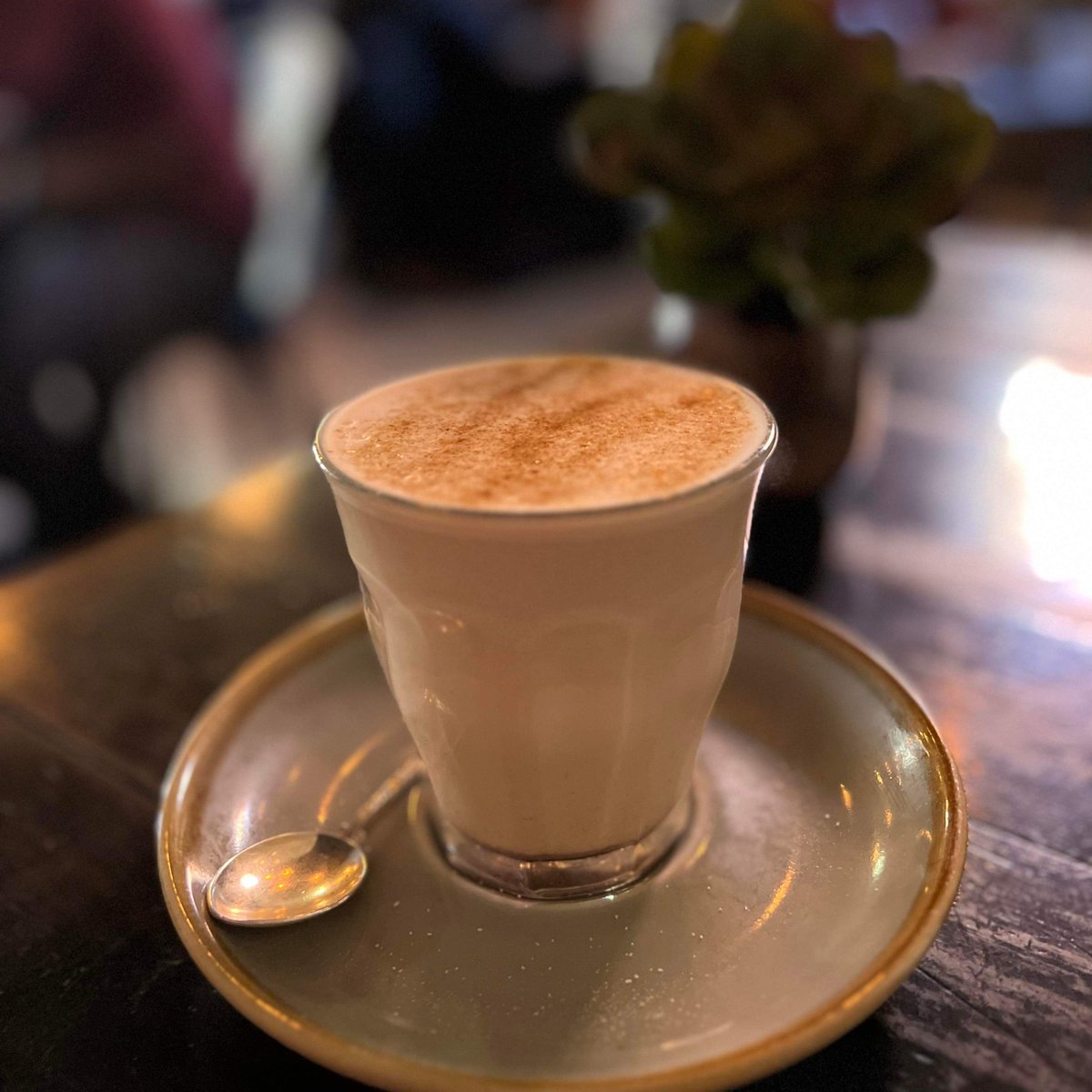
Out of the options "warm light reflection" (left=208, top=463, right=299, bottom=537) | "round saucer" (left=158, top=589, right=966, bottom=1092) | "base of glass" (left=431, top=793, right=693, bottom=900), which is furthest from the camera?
"warm light reflection" (left=208, top=463, right=299, bottom=537)

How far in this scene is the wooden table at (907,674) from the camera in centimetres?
42

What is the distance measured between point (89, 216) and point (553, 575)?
177cm

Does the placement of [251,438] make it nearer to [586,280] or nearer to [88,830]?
[586,280]

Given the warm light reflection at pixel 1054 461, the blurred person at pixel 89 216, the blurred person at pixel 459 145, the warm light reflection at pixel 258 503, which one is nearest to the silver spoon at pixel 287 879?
the warm light reflection at pixel 258 503

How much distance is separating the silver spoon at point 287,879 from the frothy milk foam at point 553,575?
0.07 metres

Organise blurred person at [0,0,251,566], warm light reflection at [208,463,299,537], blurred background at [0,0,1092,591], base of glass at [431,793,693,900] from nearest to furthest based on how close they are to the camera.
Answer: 1. base of glass at [431,793,693,900]
2. warm light reflection at [208,463,299,537]
3. blurred background at [0,0,1092,591]
4. blurred person at [0,0,251,566]

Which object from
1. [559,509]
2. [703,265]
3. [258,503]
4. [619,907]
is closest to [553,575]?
[559,509]

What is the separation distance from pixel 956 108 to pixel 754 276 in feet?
0.62

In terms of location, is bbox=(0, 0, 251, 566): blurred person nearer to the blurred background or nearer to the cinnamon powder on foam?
the blurred background

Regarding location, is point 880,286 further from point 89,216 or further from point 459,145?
point 459,145

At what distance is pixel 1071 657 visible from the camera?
67 centimetres

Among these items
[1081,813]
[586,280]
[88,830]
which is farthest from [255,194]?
[1081,813]

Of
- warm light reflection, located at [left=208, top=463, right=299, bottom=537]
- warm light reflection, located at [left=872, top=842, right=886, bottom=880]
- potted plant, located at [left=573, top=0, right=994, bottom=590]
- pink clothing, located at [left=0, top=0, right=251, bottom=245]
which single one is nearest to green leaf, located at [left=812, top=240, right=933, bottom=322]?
potted plant, located at [left=573, top=0, right=994, bottom=590]

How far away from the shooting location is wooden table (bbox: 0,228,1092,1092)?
416 mm
